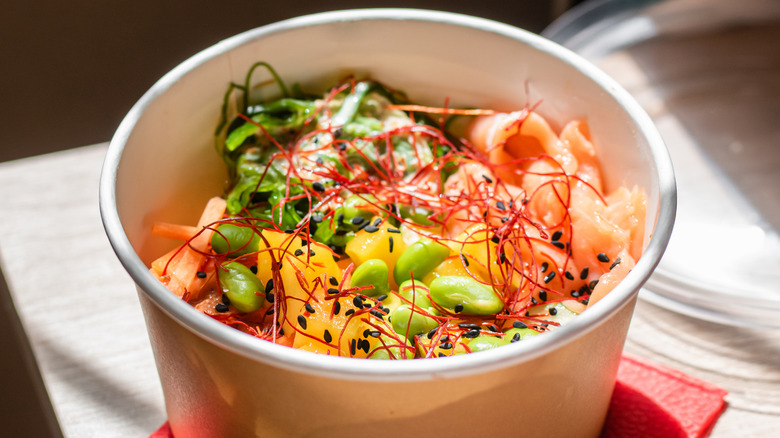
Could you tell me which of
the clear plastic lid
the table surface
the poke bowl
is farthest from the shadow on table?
the clear plastic lid

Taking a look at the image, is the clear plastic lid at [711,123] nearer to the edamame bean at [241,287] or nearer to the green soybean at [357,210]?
the green soybean at [357,210]

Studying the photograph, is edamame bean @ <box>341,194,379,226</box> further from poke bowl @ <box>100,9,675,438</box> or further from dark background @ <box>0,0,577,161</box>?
dark background @ <box>0,0,577,161</box>

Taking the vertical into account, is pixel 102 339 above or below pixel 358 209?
below

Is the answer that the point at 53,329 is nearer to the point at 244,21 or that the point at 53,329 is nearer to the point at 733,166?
the point at 733,166

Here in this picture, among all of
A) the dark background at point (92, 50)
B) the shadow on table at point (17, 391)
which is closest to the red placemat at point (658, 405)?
the shadow on table at point (17, 391)

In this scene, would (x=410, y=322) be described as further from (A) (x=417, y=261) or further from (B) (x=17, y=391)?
(B) (x=17, y=391)

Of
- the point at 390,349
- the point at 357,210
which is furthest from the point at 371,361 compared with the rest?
the point at 357,210

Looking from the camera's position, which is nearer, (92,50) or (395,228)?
(395,228)
